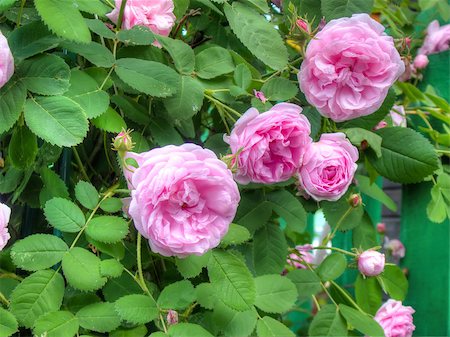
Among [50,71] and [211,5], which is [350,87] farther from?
[50,71]

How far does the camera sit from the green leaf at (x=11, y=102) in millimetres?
769

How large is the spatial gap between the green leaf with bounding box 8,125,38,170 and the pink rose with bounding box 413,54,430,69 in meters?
1.01

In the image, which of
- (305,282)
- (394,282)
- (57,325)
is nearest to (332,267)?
(305,282)

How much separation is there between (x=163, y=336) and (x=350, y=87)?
437 millimetres

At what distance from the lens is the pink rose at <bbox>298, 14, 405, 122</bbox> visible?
0.89m

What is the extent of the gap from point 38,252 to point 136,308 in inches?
5.4

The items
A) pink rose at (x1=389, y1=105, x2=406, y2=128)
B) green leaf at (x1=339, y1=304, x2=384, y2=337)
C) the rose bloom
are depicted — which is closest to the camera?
the rose bloom

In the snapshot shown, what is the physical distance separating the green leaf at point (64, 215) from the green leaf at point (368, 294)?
62 cm

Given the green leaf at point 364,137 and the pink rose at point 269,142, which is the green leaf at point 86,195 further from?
the green leaf at point 364,137

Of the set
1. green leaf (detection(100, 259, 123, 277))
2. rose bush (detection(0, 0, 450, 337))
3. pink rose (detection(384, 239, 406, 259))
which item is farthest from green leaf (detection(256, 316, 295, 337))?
pink rose (detection(384, 239, 406, 259))

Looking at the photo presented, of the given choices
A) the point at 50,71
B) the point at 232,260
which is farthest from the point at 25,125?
the point at 232,260

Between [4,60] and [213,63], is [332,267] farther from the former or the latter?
[4,60]

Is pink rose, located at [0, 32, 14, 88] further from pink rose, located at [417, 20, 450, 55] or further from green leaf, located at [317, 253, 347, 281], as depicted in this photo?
pink rose, located at [417, 20, 450, 55]

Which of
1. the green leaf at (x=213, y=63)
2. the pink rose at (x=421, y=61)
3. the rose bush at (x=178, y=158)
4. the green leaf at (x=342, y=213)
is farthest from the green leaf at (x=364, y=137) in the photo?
the pink rose at (x=421, y=61)
